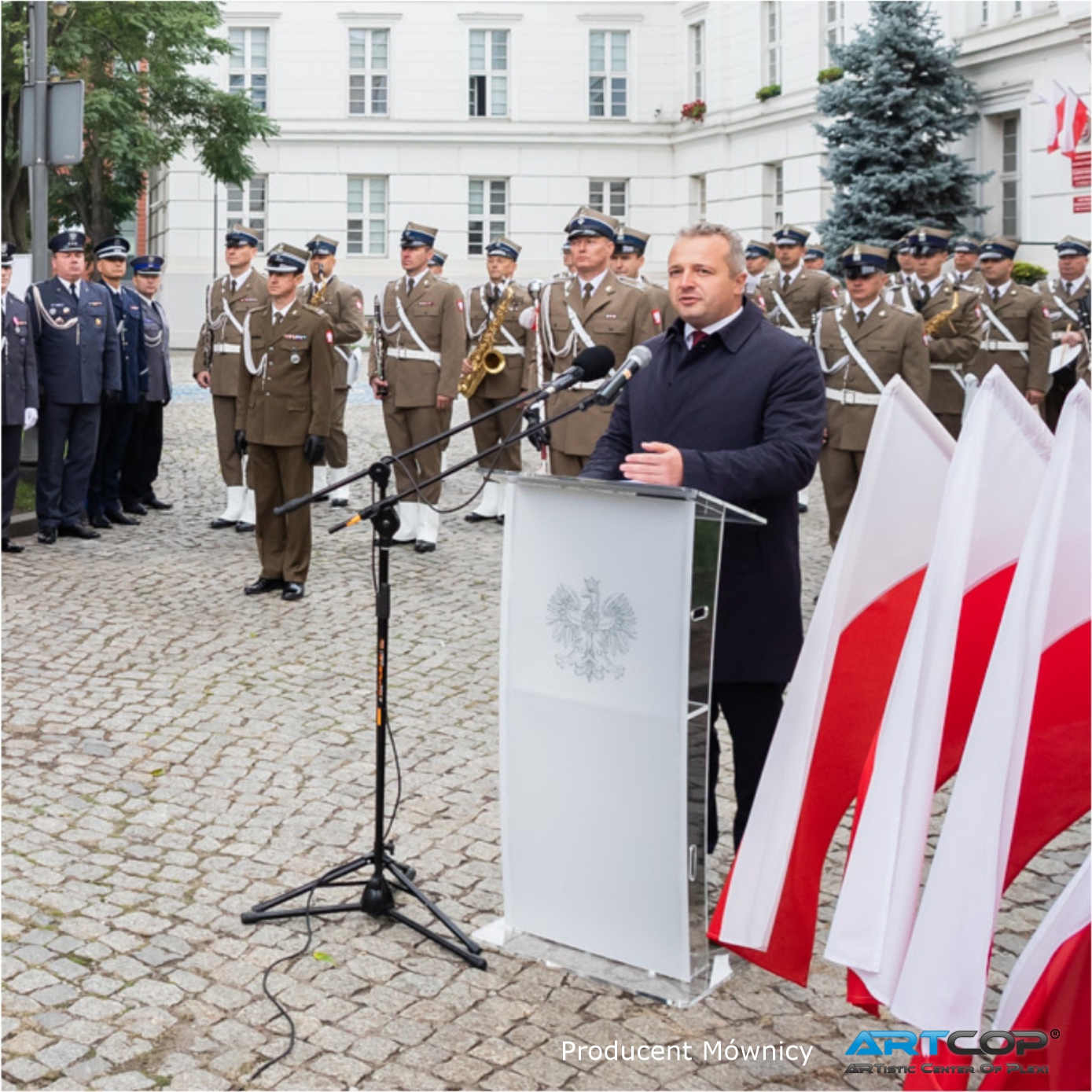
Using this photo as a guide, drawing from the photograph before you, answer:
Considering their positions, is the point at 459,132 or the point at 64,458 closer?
the point at 64,458

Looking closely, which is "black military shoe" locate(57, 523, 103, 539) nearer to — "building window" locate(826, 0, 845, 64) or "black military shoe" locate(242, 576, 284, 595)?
"black military shoe" locate(242, 576, 284, 595)

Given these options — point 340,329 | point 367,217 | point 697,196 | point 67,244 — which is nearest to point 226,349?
point 340,329

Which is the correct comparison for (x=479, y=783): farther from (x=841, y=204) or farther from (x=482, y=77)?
(x=482, y=77)

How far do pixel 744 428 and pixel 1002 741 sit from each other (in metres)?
1.49

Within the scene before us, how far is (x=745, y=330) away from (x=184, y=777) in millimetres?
2970

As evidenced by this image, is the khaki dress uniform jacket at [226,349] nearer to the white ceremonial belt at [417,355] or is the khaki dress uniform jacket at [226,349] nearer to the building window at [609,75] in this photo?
the white ceremonial belt at [417,355]

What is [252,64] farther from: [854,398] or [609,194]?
[854,398]

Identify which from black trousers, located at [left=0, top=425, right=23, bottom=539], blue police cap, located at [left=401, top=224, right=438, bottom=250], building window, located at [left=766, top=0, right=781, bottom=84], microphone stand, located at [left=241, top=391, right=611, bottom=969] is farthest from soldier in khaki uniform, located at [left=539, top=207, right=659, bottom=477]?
building window, located at [left=766, top=0, right=781, bottom=84]

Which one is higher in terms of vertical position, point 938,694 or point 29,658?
point 938,694

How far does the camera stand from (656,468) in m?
4.21

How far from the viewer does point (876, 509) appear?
4.48 m

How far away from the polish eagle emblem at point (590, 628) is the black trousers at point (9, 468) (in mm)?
7488

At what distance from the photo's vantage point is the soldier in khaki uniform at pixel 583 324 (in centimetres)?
948

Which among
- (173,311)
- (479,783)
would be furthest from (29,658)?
(173,311)
